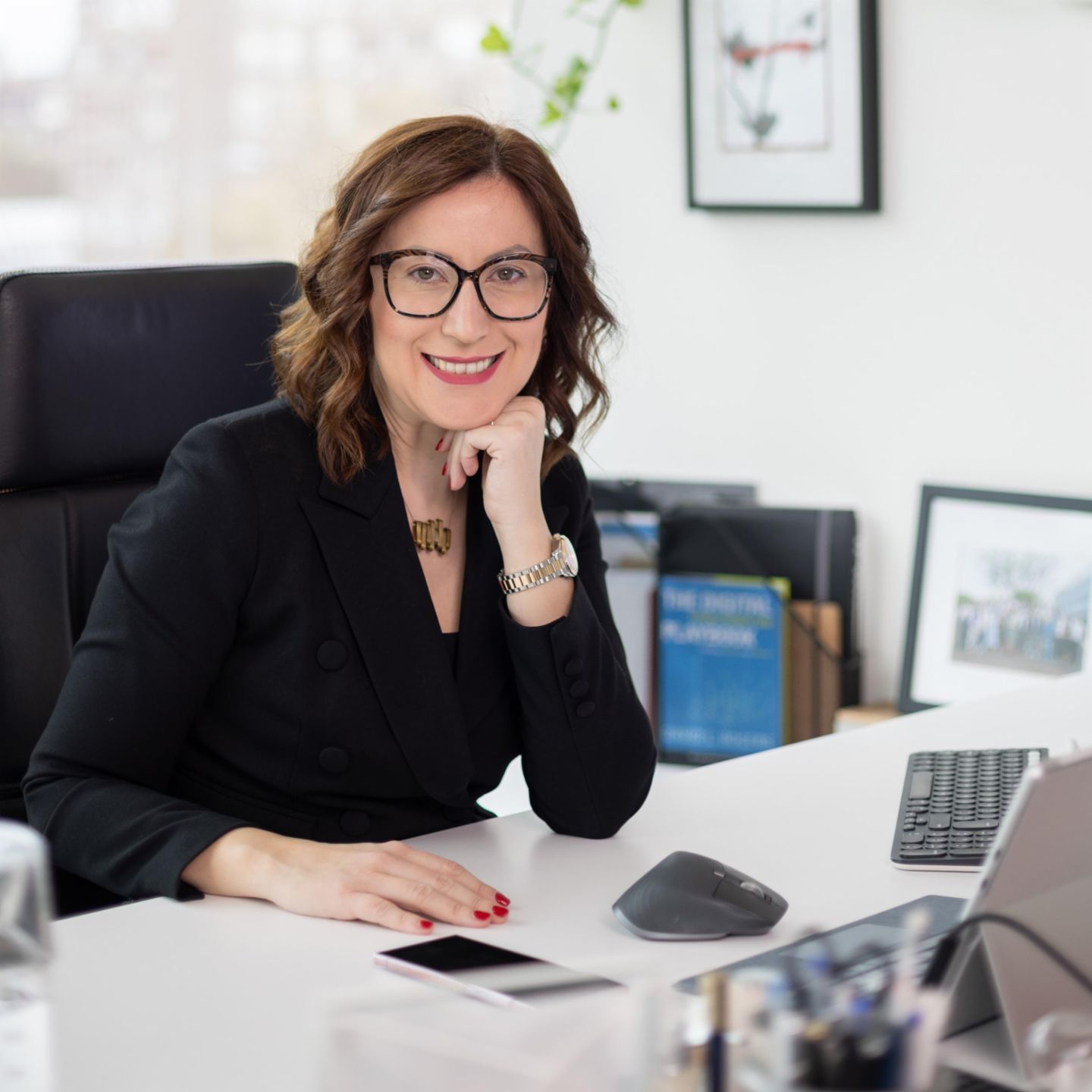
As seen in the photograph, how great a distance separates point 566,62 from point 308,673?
1.85m

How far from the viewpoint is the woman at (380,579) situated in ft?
4.50

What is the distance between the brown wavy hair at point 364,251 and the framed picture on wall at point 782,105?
3.65 ft

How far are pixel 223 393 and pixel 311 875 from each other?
2.14ft

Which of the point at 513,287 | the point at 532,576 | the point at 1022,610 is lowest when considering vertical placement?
the point at 1022,610

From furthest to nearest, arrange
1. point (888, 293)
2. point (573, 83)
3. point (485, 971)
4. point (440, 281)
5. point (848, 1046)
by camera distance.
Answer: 1. point (573, 83)
2. point (888, 293)
3. point (440, 281)
4. point (485, 971)
5. point (848, 1046)

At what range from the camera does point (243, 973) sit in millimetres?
1069

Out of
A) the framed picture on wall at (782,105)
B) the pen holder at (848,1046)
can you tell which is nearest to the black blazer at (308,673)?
the pen holder at (848,1046)

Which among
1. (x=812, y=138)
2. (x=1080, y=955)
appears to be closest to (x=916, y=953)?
(x=1080, y=955)

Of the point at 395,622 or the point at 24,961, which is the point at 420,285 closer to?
the point at 395,622

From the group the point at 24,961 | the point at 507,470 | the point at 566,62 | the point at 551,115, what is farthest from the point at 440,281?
the point at 566,62

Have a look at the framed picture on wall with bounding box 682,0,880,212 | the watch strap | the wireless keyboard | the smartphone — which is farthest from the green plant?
the smartphone

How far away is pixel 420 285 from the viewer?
1.48 metres

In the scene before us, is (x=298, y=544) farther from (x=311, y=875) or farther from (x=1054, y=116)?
(x=1054, y=116)

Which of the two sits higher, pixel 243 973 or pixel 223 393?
pixel 223 393
